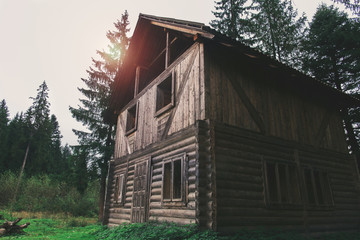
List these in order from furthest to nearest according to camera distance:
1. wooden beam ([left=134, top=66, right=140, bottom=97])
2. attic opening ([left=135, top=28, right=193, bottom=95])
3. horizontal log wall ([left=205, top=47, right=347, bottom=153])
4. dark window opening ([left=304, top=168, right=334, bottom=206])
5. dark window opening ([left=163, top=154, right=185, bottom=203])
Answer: wooden beam ([left=134, top=66, right=140, bottom=97])
attic opening ([left=135, top=28, right=193, bottom=95])
dark window opening ([left=304, top=168, right=334, bottom=206])
horizontal log wall ([left=205, top=47, right=347, bottom=153])
dark window opening ([left=163, top=154, right=185, bottom=203])

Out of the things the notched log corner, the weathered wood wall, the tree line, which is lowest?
the notched log corner

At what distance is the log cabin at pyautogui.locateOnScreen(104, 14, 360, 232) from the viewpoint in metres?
7.44

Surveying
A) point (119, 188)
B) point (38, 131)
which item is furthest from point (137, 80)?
point (38, 131)

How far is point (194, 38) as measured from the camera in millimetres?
8508

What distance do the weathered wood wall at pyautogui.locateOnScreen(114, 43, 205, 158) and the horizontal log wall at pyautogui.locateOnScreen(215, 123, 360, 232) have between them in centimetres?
125

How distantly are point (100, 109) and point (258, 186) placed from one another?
17.1 meters

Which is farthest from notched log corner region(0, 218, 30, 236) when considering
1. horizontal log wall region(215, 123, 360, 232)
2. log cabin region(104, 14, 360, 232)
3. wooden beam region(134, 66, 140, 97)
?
horizontal log wall region(215, 123, 360, 232)

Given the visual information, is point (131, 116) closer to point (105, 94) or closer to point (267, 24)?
point (105, 94)

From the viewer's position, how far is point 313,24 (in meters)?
19.4

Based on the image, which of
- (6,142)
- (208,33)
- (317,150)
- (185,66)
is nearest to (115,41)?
(185,66)

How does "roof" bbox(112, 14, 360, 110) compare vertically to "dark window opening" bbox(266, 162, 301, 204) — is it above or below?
above

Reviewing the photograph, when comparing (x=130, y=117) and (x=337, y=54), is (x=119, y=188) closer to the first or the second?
(x=130, y=117)

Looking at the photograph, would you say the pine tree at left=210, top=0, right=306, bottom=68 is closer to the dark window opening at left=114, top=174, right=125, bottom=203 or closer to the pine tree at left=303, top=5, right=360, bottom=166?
the pine tree at left=303, top=5, right=360, bottom=166

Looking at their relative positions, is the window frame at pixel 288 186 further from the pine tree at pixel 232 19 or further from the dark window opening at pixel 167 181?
the pine tree at pixel 232 19
